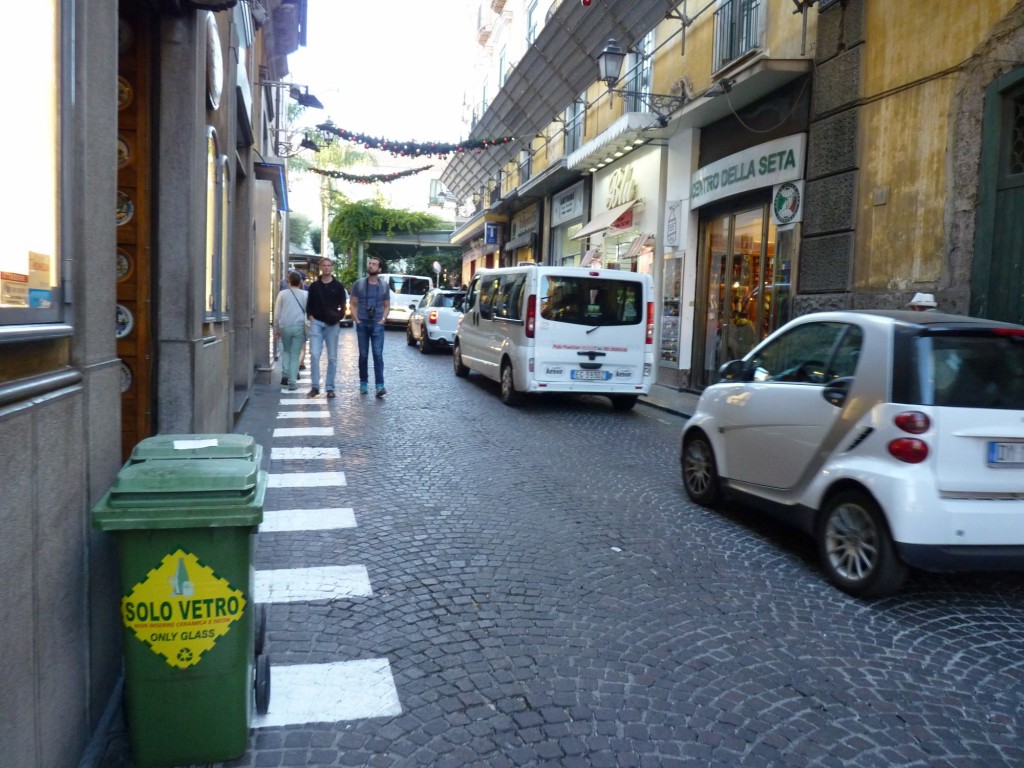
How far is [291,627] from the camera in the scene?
3.99 m

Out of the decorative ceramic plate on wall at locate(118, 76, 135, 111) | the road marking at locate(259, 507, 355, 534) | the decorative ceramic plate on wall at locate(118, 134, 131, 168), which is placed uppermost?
the decorative ceramic plate on wall at locate(118, 76, 135, 111)

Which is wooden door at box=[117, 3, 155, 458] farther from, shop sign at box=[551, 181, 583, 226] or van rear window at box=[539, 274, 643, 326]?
shop sign at box=[551, 181, 583, 226]

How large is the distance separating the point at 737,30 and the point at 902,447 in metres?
10.9

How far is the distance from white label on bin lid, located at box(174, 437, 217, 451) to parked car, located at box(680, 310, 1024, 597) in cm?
331

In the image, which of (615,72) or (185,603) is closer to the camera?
(185,603)

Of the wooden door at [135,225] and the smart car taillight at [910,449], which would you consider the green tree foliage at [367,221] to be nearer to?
the wooden door at [135,225]

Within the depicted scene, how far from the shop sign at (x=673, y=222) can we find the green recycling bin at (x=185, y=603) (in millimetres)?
13740

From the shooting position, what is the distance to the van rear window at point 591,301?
1102 centimetres

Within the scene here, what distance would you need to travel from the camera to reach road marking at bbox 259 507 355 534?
5641mm

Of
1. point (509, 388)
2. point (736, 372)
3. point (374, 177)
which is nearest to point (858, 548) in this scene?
point (736, 372)

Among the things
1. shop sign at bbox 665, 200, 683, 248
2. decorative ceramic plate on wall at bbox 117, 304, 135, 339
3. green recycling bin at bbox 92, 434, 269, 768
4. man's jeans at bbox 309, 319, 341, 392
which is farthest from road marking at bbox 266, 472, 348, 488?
shop sign at bbox 665, 200, 683, 248

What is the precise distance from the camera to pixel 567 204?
23.4 meters

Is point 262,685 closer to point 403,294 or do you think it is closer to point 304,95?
point 304,95

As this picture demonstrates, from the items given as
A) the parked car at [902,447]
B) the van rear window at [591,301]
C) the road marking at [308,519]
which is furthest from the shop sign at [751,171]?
the road marking at [308,519]
